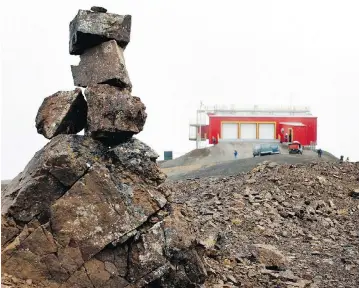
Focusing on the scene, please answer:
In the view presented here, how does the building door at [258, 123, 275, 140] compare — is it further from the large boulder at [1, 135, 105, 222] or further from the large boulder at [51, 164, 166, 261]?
the large boulder at [1, 135, 105, 222]

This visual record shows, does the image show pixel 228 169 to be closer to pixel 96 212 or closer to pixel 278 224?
pixel 278 224

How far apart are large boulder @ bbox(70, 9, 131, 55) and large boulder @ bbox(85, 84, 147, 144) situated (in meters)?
1.09

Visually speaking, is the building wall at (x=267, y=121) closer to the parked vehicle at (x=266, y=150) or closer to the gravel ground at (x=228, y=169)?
the parked vehicle at (x=266, y=150)

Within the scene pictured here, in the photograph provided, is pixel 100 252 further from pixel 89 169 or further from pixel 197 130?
pixel 197 130

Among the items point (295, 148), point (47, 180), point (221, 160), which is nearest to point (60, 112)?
point (47, 180)

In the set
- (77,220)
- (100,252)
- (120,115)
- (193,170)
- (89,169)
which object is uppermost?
(120,115)

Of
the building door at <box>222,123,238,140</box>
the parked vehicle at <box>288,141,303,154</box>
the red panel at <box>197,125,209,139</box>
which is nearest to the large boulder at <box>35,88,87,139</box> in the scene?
the parked vehicle at <box>288,141,303,154</box>

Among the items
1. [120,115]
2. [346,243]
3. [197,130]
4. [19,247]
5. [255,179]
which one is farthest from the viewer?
[197,130]

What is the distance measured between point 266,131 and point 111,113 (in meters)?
41.0

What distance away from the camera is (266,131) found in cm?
5075

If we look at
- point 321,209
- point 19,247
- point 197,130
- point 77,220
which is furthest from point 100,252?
point 197,130

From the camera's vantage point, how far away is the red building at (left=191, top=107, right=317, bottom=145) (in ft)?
164

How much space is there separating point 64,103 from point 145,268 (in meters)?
3.82

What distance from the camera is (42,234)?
10.2 meters
